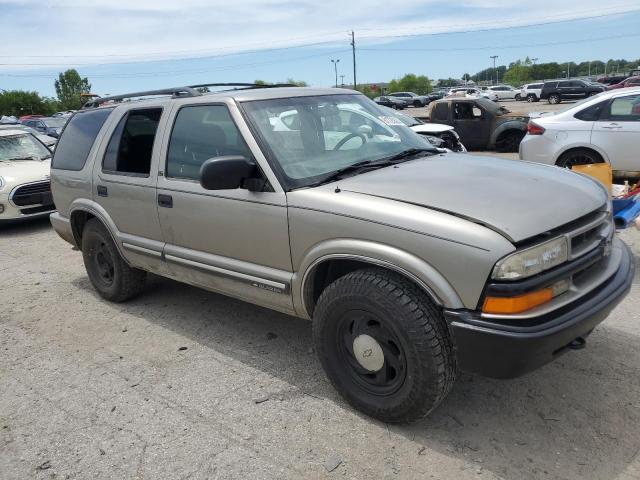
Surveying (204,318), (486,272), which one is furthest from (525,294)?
(204,318)

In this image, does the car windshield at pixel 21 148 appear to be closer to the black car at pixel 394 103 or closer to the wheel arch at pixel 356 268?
the wheel arch at pixel 356 268

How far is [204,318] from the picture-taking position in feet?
15.0

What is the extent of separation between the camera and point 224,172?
3121 mm

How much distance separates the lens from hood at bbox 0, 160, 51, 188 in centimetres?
858

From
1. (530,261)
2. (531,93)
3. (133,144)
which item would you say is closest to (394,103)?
(531,93)

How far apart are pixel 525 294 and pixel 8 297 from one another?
5109 mm

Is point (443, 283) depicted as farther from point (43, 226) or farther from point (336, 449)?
point (43, 226)

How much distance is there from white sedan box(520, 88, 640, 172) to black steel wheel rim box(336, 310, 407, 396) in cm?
651

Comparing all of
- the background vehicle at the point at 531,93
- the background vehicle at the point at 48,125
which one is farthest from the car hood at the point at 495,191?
the background vehicle at the point at 531,93

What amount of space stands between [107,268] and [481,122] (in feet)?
37.7

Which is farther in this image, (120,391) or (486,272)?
(120,391)

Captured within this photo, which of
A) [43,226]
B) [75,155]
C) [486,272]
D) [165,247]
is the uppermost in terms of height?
[75,155]

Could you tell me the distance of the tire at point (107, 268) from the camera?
4832mm

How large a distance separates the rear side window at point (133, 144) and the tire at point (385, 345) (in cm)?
207
